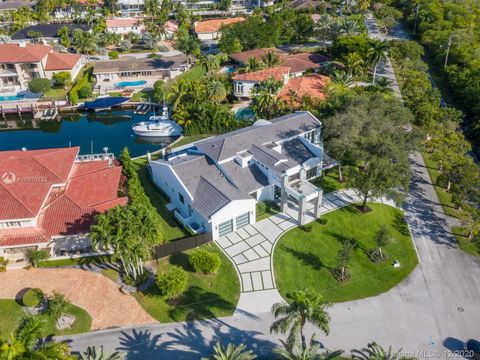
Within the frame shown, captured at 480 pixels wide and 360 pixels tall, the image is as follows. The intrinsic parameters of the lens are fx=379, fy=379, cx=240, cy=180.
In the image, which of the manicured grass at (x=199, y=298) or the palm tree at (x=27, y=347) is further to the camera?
the manicured grass at (x=199, y=298)

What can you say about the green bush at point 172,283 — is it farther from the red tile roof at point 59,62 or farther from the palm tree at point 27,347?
the red tile roof at point 59,62

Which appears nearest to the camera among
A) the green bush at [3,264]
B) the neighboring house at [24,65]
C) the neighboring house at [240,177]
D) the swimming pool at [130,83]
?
the green bush at [3,264]

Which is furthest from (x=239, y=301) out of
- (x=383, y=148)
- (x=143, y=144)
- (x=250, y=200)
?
(x=143, y=144)

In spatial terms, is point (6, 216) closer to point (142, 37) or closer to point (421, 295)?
point (421, 295)

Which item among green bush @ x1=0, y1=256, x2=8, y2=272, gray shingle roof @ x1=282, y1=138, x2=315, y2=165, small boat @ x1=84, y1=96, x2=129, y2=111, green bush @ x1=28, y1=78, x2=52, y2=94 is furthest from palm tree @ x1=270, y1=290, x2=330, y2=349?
green bush @ x1=28, y1=78, x2=52, y2=94

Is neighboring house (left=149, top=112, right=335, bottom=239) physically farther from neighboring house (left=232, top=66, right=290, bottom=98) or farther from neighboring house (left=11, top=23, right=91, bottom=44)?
neighboring house (left=11, top=23, right=91, bottom=44)

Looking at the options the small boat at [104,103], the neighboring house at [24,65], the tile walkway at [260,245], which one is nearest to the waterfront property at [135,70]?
the neighboring house at [24,65]

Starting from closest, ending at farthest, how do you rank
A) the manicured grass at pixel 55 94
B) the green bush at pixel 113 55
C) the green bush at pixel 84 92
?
the green bush at pixel 84 92
the manicured grass at pixel 55 94
the green bush at pixel 113 55
